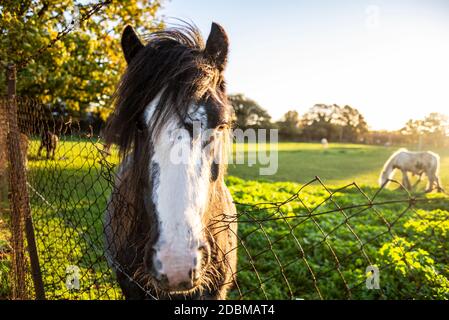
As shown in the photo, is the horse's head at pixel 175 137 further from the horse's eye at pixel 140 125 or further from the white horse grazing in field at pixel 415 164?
the white horse grazing in field at pixel 415 164

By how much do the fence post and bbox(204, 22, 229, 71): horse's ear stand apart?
2091 millimetres

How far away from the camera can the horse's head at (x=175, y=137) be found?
5.04 ft

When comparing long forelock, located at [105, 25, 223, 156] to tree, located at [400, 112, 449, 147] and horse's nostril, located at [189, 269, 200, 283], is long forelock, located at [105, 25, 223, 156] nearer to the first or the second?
horse's nostril, located at [189, 269, 200, 283]

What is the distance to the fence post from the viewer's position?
3.08 meters

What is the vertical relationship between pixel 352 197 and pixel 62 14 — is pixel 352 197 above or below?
below

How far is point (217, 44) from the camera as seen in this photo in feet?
7.74

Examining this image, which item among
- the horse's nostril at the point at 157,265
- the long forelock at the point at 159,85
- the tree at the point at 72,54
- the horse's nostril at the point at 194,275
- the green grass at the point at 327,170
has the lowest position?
the green grass at the point at 327,170

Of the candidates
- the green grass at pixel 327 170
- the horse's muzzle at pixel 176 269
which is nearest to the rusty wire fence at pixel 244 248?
the horse's muzzle at pixel 176 269
